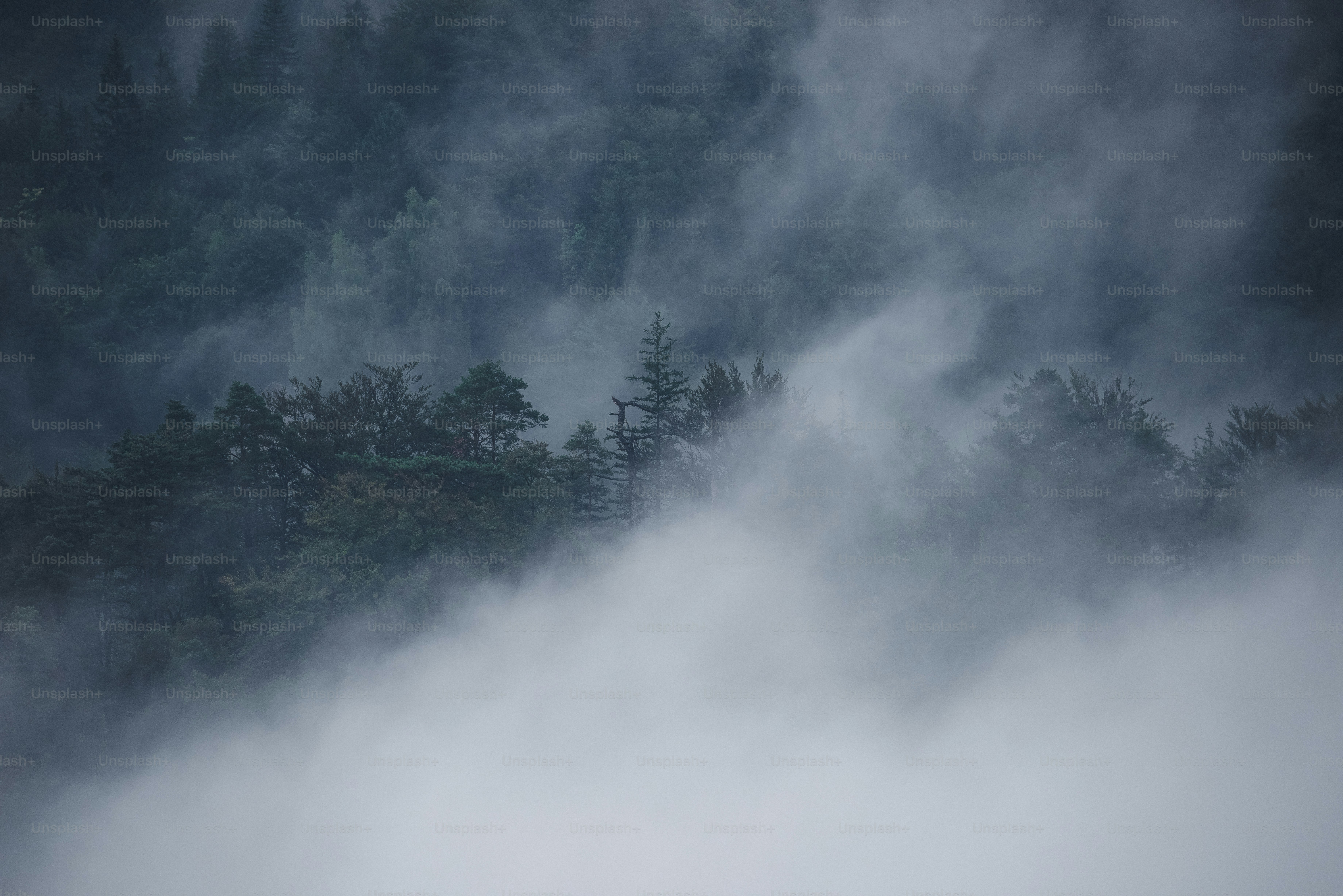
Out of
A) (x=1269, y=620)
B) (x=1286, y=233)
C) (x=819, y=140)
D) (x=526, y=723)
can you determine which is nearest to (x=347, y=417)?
(x=526, y=723)

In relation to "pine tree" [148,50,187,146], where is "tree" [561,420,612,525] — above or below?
below

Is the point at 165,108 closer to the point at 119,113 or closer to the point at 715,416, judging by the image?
the point at 119,113

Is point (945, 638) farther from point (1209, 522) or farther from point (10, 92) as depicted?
point (10, 92)

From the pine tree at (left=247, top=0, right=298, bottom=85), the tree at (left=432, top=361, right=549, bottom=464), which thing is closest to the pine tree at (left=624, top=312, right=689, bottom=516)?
the tree at (left=432, top=361, right=549, bottom=464)

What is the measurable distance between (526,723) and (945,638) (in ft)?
49.1

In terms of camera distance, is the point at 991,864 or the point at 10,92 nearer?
the point at 991,864

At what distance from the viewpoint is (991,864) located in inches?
1801

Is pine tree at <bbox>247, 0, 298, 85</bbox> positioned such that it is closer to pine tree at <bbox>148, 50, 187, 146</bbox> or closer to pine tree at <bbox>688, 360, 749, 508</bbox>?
pine tree at <bbox>148, 50, 187, 146</bbox>

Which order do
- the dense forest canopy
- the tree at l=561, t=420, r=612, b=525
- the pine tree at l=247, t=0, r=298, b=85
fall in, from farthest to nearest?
the pine tree at l=247, t=0, r=298, b=85 < the tree at l=561, t=420, r=612, b=525 < the dense forest canopy

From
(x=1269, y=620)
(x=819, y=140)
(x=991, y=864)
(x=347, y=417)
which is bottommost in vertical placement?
(x=991, y=864)

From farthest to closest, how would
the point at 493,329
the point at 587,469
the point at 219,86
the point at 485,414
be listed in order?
the point at 219,86
the point at 493,329
the point at 587,469
the point at 485,414

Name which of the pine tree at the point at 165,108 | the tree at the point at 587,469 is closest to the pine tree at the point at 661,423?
the tree at the point at 587,469

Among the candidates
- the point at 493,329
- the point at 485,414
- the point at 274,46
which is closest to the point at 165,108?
the point at 274,46

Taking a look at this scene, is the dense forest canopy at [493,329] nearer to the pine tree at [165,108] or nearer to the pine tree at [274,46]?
the pine tree at [274,46]
